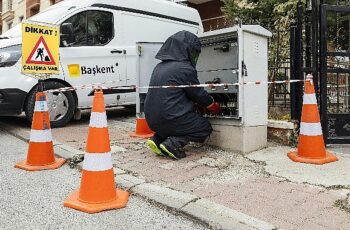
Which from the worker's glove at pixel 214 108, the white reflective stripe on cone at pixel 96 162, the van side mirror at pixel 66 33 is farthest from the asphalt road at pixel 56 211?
the van side mirror at pixel 66 33

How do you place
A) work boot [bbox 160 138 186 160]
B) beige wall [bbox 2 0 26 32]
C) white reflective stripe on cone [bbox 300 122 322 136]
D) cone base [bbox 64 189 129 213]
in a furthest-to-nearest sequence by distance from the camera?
beige wall [bbox 2 0 26 32], work boot [bbox 160 138 186 160], white reflective stripe on cone [bbox 300 122 322 136], cone base [bbox 64 189 129 213]

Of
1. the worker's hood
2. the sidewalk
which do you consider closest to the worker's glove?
the sidewalk

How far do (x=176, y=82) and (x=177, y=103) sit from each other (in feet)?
0.81

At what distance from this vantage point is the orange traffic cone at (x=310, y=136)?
4.19 meters

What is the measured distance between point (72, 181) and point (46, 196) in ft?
1.46

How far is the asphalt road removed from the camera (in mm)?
2725

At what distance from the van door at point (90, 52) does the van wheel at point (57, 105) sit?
228 mm

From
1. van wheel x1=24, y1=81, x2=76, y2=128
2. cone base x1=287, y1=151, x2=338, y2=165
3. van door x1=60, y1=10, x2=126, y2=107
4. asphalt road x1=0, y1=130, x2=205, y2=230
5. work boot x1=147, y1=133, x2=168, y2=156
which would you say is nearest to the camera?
asphalt road x1=0, y1=130, x2=205, y2=230

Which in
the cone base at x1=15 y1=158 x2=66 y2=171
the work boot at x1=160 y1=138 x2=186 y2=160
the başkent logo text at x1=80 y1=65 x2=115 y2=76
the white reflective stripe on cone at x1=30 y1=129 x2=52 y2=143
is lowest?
Answer: the cone base at x1=15 y1=158 x2=66 y2=171

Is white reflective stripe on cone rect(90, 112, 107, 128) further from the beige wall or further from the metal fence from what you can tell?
the beige wall

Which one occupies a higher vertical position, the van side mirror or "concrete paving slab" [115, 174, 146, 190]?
the van side mirror

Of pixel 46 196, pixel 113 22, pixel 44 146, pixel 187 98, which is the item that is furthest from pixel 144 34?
pixel 46 196

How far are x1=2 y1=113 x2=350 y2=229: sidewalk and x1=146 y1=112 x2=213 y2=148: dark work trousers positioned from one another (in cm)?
23

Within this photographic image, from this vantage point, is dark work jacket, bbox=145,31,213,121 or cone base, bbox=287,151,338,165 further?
dark work jacket, bbox=145,31,213,121
